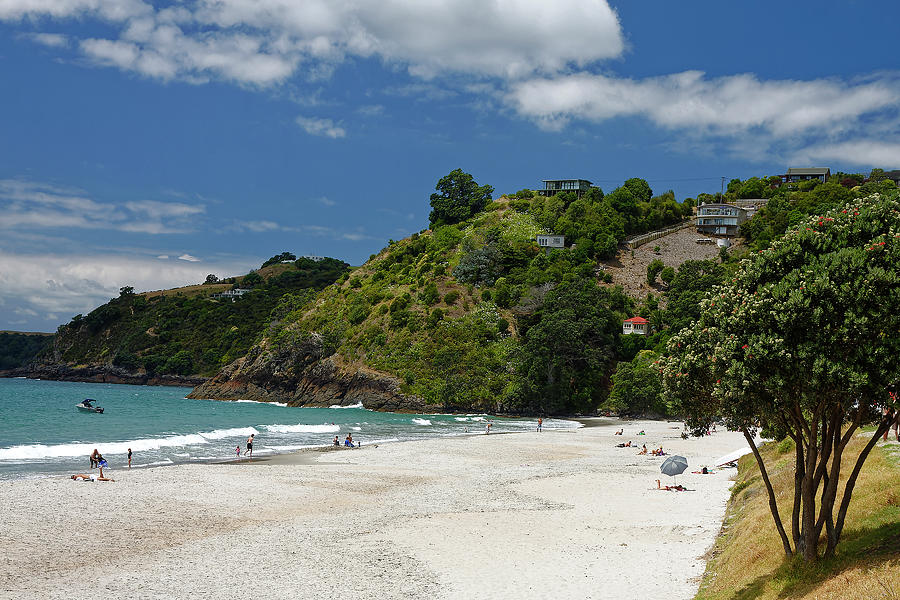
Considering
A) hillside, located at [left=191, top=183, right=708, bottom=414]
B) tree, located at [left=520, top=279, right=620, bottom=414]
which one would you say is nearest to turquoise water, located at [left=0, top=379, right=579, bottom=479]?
tree, located at [left=520, top=279, right=620, bottom=414]

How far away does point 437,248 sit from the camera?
130375mm

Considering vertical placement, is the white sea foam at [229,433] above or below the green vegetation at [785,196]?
below

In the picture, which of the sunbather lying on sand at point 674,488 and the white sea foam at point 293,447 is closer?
the sunbather lying on sand at point 674,488

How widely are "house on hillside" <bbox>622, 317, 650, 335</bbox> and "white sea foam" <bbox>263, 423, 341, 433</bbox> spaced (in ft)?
157

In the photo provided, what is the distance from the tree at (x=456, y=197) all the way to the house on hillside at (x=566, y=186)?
13.3 metres

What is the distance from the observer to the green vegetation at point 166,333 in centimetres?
16075

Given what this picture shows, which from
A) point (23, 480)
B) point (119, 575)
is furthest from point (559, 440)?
point (119, 575)

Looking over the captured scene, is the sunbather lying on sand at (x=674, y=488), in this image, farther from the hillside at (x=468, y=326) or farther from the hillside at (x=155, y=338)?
the hillside at (x=155, y=338)

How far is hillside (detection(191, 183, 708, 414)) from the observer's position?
88500mm

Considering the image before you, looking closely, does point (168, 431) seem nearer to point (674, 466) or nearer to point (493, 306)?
point (674, 466)

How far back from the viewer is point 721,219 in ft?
399

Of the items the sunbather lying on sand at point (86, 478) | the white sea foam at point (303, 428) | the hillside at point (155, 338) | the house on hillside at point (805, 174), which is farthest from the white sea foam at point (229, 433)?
the house on hillside at point (805, 174)

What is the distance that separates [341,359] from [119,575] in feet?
304

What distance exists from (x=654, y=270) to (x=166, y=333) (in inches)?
4918
